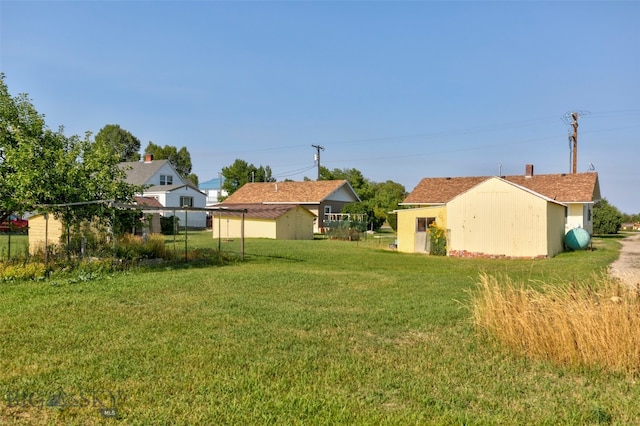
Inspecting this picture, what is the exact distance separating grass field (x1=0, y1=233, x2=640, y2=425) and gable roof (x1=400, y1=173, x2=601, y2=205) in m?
23.7

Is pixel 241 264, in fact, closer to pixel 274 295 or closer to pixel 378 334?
pixel 274 295

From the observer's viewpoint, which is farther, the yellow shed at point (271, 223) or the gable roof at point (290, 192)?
the gable roof at point (290, 192)

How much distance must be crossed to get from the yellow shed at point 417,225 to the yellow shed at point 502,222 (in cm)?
64

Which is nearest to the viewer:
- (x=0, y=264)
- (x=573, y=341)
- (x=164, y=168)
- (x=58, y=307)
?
(x=573, y=341)

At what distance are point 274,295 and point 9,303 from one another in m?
4.71

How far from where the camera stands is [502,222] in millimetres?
21359

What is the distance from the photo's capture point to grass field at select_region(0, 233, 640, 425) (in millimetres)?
4113

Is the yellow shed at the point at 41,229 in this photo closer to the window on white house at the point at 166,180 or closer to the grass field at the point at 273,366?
the grass field at the point at 273,366

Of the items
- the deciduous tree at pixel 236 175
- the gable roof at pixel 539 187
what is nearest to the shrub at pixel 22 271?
the gable roof at pixel 539 187

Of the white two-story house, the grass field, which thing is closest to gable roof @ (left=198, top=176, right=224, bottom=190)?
the white two-story house

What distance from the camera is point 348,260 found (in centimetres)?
1886

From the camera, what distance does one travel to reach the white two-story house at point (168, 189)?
43875mm

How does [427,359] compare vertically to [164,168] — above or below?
below

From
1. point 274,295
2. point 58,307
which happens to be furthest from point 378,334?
point 58,307
